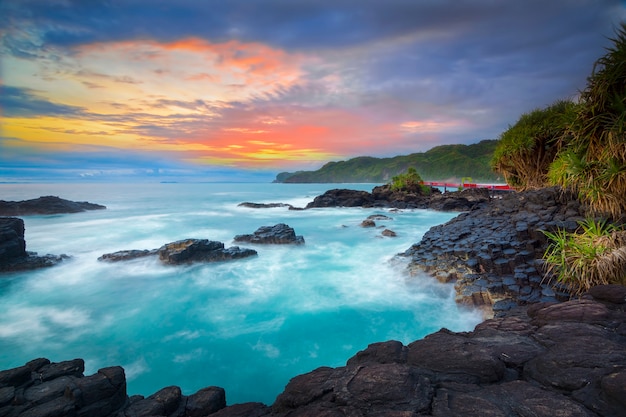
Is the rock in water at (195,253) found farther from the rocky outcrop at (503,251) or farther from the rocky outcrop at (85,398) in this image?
the rocky outcrop at (85,398)

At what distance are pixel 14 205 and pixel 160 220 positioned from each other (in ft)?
53.1

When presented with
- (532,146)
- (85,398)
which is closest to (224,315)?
(85,398)

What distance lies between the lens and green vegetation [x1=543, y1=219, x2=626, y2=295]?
585 centimetres

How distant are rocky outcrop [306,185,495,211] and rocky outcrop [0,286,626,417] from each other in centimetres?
2999

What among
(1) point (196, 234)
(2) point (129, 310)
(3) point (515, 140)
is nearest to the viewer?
(2) point (129, 310)

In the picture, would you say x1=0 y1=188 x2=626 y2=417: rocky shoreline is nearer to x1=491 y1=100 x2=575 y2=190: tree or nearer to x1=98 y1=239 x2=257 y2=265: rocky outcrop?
x1=98 y1=239 x2=257 y2=265: rocky outcrop

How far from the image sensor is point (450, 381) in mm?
2809

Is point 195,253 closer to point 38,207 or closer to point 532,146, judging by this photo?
point 532,146

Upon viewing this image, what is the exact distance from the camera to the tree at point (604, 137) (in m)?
6.52

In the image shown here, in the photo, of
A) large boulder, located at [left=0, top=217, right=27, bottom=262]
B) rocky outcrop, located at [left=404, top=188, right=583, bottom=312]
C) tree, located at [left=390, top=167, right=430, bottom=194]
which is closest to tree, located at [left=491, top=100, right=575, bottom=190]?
rocky outcrop, located at [left=404, top=188, right=583, bottom=312]

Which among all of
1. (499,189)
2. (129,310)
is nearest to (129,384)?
(129,310)

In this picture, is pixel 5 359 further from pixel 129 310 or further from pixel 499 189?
pixel 499 189

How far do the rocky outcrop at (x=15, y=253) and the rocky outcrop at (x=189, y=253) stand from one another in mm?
2225

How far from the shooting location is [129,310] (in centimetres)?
962
